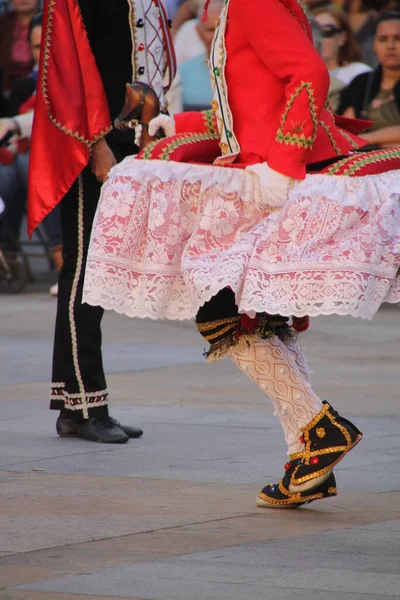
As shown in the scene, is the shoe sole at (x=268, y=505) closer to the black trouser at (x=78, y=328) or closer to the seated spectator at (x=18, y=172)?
the black trouser at (x=78, y=328)

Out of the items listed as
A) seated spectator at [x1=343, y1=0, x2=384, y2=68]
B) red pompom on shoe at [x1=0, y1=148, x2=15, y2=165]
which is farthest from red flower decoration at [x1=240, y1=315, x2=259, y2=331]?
red pompom on shoe at [x1=0, y1=148, x2=15, y2=165]

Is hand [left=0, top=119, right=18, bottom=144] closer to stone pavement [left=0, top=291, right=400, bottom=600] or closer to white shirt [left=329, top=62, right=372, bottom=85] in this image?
white shirt [left=329, top=62, right=372, bottom=85]

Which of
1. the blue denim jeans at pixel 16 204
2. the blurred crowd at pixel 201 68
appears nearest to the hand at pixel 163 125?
the blurred crowd at pixel 201 68

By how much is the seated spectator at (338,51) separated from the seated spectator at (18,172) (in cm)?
234

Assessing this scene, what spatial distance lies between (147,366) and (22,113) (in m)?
4.60

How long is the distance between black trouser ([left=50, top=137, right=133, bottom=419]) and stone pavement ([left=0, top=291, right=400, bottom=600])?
192 mm

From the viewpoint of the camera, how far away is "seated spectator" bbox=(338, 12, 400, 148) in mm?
10594

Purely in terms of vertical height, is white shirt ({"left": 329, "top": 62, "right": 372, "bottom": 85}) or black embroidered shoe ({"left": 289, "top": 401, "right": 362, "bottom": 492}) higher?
black embroidered shoe ({"left": 289, "top": 401, "right": 362, "bottom": 492})

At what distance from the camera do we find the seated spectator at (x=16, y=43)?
13.2 m

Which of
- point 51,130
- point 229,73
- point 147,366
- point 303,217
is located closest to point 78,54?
point 51,130

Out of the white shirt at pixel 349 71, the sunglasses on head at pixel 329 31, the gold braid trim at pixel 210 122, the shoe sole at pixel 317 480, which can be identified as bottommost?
the white shirt at pixel 349 71

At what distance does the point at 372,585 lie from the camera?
372 centimetres

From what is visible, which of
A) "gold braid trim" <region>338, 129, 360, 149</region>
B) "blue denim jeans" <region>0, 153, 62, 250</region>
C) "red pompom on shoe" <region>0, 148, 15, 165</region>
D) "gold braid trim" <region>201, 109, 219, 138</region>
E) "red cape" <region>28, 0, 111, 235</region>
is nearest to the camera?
"gold braid trim" <region>338, 129, 360, 149</region>

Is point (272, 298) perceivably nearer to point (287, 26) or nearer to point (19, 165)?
point (287, 26)
